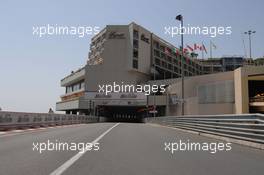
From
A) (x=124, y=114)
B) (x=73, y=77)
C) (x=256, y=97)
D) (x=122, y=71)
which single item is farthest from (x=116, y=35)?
(x=256, y=97)

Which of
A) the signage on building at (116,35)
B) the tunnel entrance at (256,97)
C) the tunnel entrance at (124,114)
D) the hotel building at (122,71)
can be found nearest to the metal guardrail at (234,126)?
the tunnel entrance at (256,97)

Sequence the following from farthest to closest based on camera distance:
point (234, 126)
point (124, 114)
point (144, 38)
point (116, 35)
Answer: point (124, 114) < point (144, 38) < point (116, 35) < point (234, 126)

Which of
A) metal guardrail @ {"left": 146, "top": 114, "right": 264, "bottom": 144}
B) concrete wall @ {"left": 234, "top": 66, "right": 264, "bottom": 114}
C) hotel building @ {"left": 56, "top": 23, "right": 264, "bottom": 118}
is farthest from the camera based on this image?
hotel building @ {"left": 56, "top": 23, "right": 264, "bottom": 118}

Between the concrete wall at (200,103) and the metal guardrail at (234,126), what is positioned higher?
the concrete wall at (200,103)

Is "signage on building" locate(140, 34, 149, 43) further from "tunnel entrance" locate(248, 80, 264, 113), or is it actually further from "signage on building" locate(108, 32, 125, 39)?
"tunnel entrance" locate(248, 80, 264, 113)

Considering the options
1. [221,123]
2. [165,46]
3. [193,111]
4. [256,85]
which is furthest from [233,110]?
[165,46]

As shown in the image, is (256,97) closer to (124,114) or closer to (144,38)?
(144,38)

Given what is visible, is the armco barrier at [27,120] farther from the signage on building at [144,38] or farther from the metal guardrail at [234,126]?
the signage on building at [144,38]

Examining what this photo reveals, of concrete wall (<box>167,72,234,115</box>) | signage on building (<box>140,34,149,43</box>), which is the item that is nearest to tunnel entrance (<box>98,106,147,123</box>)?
signage on building (<box>140,34,149,43</box>)

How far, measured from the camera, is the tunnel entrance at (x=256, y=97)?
4410cm

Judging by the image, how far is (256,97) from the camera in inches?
1783

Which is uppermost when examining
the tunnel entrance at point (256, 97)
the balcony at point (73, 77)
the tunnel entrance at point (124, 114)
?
the balcony at point (73, 77)

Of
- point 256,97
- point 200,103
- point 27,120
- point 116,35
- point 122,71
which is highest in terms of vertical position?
point 116,35

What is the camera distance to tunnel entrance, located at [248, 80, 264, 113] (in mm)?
44100
